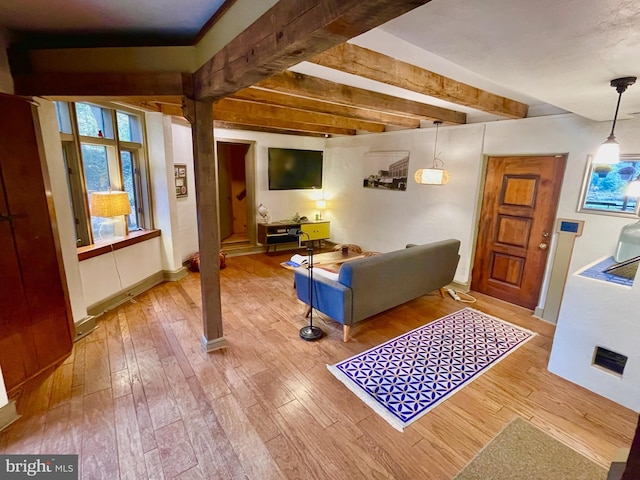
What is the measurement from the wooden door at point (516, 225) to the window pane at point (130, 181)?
15.5ft

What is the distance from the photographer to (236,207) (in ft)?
22.5

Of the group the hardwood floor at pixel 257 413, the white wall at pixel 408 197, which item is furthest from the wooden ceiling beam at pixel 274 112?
the hardwood floor at pixel 257 413

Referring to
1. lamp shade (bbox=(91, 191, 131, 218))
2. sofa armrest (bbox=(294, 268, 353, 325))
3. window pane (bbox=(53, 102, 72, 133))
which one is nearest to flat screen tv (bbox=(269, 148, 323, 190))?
lamp shade (bbox=(91, 191, 131, 218))

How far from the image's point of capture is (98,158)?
344 centimetres

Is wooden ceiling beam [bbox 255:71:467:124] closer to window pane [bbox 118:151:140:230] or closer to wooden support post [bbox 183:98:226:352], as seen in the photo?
wooden support post [bbox 183:98:226:352]

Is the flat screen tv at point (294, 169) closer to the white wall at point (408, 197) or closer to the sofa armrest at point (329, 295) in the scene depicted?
the white wall at point (408, 197)

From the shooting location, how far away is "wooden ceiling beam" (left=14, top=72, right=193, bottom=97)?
7.29 feet

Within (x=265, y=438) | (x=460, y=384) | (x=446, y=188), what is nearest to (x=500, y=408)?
(x=460, y=384)

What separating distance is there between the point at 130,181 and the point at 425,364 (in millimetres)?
4121

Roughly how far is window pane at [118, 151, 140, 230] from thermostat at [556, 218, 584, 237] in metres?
5.20

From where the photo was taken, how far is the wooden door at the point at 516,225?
353cm

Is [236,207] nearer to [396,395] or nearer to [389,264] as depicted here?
[389,264]

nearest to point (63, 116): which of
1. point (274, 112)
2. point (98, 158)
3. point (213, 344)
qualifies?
point (98, 158)

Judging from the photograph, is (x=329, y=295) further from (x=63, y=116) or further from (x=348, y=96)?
(x=63, y=116)
